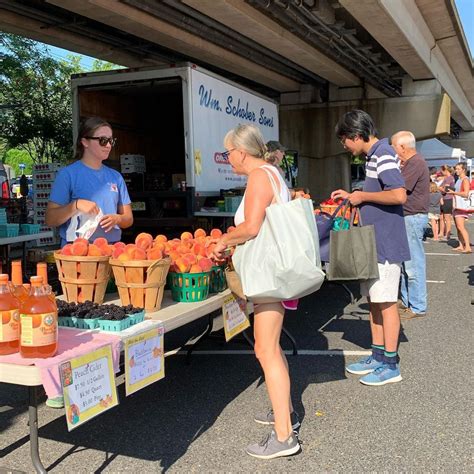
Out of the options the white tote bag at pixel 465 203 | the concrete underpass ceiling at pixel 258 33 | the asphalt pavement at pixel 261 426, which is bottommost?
the asphalt pavement at pixel 261 426

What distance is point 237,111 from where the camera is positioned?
9.95m

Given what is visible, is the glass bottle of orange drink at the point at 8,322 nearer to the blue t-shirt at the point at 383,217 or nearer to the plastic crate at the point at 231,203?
the blue t-shirt at the point at 383,217

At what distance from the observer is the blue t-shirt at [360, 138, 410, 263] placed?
4.12m

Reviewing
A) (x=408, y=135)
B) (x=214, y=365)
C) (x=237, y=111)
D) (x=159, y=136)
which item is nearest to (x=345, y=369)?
(x=214, y=365)

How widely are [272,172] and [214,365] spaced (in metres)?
2.49

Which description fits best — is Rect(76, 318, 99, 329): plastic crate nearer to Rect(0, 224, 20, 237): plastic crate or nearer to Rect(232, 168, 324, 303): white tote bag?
Rect(232, 168, 324, 303): white tote bag

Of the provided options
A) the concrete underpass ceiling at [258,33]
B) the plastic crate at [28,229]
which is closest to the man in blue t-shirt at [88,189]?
the plastic crate at [28,229]

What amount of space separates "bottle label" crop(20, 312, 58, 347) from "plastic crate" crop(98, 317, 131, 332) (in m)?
0.41

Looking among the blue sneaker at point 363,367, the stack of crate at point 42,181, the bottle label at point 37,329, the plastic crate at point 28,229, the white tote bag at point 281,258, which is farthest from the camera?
the stack of crate at point 42,181

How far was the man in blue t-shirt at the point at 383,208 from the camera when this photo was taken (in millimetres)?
4078

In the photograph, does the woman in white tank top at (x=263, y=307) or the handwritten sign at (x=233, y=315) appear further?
the handwritten sign at (x=233, y=315)

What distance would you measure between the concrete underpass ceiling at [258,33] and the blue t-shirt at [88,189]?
5.48 meters

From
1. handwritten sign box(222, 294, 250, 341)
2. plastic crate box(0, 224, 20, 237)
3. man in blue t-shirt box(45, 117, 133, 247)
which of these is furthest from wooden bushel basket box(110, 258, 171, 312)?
plastic crate box(0, 224, 20, 237)

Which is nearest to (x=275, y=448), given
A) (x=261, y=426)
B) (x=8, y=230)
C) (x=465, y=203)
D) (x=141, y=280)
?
(x=261, y=426)
